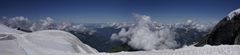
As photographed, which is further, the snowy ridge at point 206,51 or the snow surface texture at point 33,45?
the snow surface texture at point 33,45

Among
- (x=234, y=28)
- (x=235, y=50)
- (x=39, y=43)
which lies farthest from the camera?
(x=234, y=28)

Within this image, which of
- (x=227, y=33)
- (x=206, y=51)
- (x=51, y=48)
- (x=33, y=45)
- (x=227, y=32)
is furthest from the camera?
(x=227, y=33)

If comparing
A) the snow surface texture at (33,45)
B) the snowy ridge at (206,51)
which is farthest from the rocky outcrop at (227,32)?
the snow surface texture at (33,45)

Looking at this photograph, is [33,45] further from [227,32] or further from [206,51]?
[227,32]

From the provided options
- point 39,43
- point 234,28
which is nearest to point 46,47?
point 39,43

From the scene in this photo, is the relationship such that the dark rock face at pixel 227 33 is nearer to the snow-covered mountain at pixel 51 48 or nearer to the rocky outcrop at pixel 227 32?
the rocky outcrop at pixel 227 32

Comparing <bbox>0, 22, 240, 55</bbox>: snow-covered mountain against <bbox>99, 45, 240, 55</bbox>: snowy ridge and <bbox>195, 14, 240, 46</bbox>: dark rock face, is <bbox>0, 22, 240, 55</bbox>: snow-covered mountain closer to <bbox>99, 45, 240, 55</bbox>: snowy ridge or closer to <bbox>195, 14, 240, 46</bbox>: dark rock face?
<bbox>99, 45, 240, 55</bbox>: snowy ridge

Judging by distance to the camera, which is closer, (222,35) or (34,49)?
(34,49)

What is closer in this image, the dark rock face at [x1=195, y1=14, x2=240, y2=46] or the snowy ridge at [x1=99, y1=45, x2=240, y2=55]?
the snowy ridge at [x1=99, y1=45, x2=240, y2=55]

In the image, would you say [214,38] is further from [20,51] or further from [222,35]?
[20,51]

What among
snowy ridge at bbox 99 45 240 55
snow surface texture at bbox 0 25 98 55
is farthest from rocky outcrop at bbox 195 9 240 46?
snow surface texture at bbox 0 25 98 55

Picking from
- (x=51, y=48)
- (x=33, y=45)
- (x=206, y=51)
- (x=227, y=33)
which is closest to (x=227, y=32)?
(x=227, y=33)
